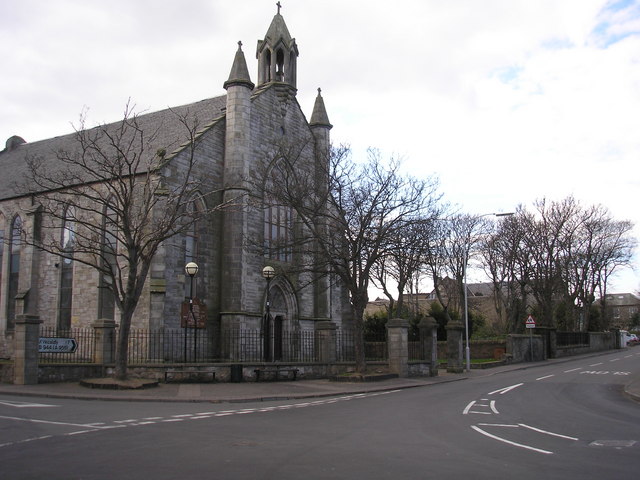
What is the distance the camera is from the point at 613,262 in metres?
58.4

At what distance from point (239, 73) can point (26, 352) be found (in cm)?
1734

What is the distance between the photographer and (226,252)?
97.4ft

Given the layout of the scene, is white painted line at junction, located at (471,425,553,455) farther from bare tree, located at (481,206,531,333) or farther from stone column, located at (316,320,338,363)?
bare tree, located at (481,206,531,333)

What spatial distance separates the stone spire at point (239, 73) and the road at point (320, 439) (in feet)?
62.1

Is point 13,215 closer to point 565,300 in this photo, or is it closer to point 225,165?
point 225,165

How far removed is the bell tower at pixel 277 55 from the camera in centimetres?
3553

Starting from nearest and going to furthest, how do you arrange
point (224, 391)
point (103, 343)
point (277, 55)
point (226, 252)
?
1. point (224, 391)
2. point (103, 343)
3. point (226, 252)
4. point (277, 55)

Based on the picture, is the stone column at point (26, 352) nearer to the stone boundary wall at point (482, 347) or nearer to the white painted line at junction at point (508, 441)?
the white painted line at junction at point (508, 441)

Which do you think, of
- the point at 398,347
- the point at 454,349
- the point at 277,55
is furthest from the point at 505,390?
the point at 277,55

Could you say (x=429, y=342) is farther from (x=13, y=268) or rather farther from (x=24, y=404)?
(x=13, y=268)

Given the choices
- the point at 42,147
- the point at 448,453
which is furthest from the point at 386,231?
the point at 42,147

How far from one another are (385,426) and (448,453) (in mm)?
A: 3118

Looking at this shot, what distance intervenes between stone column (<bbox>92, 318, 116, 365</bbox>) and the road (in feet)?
18.7

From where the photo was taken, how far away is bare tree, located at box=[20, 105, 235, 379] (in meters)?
19.9
